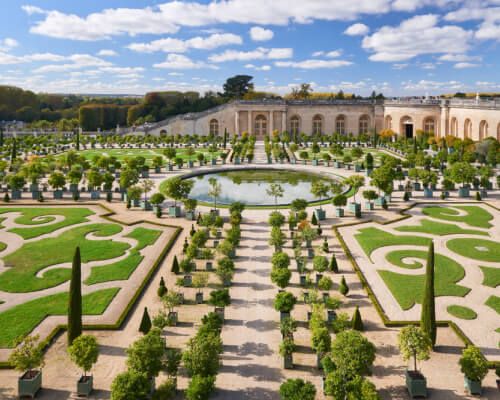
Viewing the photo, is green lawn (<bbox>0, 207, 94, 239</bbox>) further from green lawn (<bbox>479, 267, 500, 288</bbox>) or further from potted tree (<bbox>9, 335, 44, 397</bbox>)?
green lawn (<bbox>479, 267, 500, 288</bbox>)

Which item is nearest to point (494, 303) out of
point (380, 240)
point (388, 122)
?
→ point (380, 240)

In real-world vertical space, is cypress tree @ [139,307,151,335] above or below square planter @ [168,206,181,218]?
below

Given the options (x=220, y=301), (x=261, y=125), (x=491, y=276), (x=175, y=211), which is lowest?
(x=491, y=276)

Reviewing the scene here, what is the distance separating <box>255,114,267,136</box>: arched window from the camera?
87688 mm

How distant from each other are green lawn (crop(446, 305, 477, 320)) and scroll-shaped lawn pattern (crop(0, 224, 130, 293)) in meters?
16.5

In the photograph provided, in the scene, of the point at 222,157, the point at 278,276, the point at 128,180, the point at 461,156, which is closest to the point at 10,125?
the point at 222,157

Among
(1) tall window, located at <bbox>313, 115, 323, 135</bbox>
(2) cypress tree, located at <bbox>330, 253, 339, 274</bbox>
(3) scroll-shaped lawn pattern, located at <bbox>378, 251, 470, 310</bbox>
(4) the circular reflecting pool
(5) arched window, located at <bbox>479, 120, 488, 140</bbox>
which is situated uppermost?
(1) tall window, located at <bbox>313, 115, 323, 135</bbox>

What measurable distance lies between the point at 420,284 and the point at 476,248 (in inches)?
273

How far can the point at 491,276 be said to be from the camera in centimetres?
2209

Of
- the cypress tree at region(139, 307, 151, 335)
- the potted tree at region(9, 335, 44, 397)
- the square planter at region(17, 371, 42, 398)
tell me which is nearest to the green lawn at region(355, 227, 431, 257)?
the cypress tree at region(139, 307, 151, 335)

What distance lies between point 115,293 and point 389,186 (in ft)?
75.9

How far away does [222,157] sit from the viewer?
60.8 m

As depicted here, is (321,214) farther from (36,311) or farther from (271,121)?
(271,121)

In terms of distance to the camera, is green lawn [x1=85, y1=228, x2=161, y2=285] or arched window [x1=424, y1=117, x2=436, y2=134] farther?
A: arched window [x1=424, y1=117, x2=436, y2=134]
